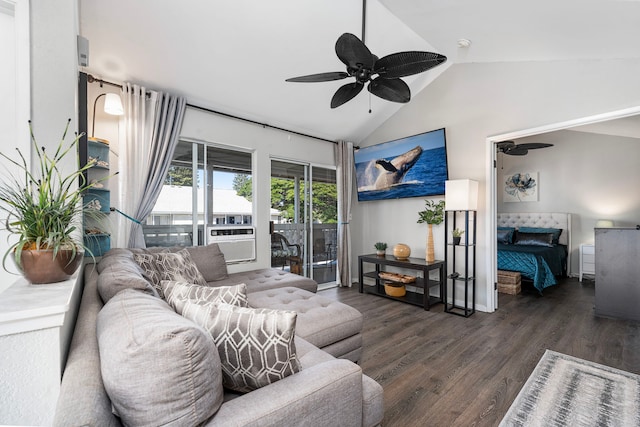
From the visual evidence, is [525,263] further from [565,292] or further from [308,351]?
[308,351]

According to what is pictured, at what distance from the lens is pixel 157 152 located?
3092 millimetres

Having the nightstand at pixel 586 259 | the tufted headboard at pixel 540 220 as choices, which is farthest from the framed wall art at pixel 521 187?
the nightstand at pixel 586 259

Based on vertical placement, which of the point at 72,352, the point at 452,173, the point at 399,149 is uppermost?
the point at 399,149

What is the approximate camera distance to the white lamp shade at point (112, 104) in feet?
8.54

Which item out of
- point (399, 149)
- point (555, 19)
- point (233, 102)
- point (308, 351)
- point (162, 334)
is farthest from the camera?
point (399, 149)

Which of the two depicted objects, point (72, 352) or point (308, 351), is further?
point (308, 351)

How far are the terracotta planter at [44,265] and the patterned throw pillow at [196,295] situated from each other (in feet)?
1.27

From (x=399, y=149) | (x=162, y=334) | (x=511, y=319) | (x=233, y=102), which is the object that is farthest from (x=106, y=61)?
(x=511, y=319)

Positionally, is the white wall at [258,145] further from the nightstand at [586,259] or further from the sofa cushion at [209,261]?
the nightstand at [586,259]

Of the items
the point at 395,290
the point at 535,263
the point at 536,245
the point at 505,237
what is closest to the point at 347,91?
the point at 395,290

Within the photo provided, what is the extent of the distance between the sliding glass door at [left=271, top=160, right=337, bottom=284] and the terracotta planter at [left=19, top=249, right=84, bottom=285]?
317 centimetres

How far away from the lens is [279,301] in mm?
2424

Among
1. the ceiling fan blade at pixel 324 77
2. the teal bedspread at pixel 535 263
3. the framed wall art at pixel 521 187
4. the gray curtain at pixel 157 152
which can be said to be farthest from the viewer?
the framed wall art at pixel 521 187

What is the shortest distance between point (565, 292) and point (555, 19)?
3.93 metres
